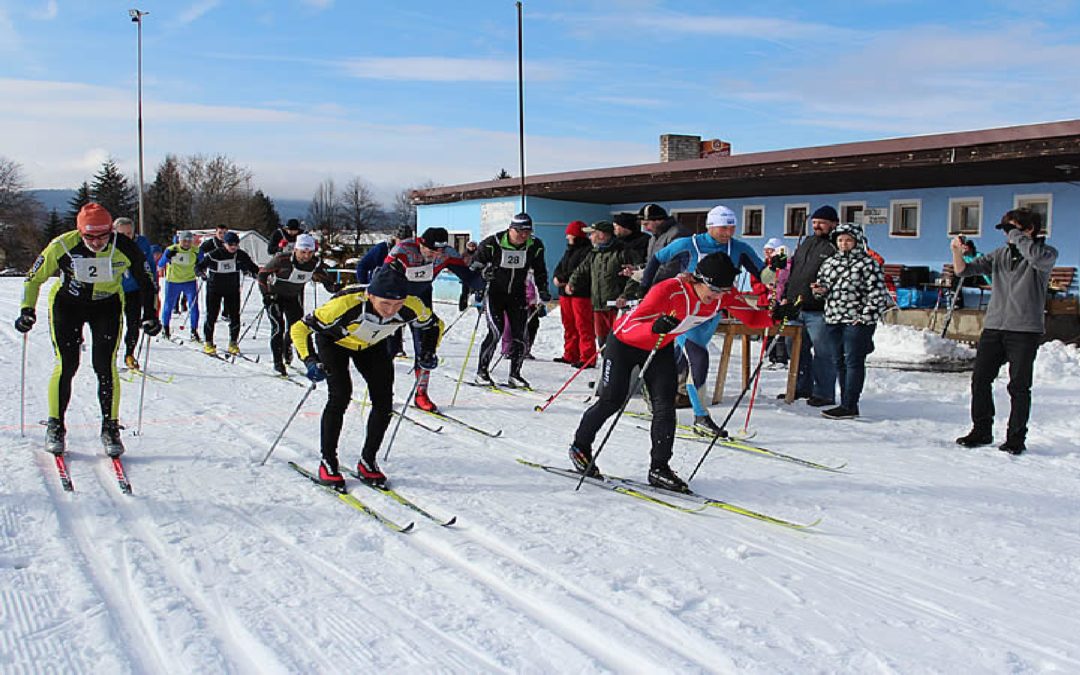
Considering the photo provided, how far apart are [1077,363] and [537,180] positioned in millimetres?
12138

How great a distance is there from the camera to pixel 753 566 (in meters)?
3.97

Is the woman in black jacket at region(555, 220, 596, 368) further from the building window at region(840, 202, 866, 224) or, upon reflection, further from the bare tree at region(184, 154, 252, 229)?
the bare tree at region(184, 154, 252, 229)

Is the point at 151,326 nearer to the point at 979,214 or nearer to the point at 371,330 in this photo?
the point at 371,330

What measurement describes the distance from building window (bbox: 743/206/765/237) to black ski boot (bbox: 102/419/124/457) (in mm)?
15140

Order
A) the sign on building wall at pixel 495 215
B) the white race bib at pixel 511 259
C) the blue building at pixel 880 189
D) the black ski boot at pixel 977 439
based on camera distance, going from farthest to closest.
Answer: the sign on building wall at pixel 495 215
the blue building at pixel 880 189
the white race bib at pixel 511 259
the black ski boot at pixel 977 439

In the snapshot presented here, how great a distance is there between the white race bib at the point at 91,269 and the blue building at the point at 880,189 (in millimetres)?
11648

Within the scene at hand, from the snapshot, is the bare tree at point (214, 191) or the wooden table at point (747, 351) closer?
the wooden table at point (747, 351)

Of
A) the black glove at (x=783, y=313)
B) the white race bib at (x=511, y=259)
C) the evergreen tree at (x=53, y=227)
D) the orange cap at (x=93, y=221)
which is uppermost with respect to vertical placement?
the evergreen tree at (x=53, y=227)

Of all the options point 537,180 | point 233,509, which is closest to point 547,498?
point 233,509

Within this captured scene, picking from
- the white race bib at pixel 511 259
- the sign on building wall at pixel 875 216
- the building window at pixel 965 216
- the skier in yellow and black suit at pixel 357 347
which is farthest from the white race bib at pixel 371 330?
the sign on building wall at pixel 875 216

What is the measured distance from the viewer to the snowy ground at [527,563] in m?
3.11

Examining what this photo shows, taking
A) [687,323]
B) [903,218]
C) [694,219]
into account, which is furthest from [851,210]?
[687,323]

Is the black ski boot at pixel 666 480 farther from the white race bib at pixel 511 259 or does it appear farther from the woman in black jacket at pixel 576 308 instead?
the woman in black jacket at pixel 576 308

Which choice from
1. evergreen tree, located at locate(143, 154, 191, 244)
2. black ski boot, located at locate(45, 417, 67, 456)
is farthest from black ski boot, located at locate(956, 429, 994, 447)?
evergreen tree, located at locate(143, 154, 191, 244)
